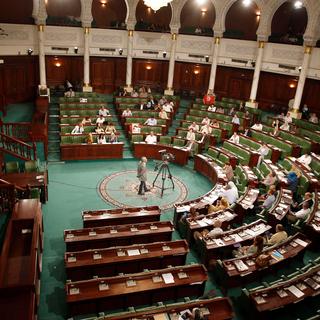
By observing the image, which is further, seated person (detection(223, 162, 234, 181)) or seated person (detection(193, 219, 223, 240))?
seated person (detection(223, 162, 234, 181))

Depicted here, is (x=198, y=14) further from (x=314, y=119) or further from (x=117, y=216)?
(x=117, y=216)

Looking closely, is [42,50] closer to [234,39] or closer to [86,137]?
[86,137]

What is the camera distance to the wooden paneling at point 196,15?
2315cm

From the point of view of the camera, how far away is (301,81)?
61.7 feet

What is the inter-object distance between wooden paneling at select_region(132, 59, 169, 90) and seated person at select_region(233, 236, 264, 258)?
16412mm

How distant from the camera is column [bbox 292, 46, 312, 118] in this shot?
18438mm

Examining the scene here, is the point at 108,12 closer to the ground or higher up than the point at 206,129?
higher up

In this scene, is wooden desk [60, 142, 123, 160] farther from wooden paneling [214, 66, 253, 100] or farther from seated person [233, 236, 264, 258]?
wooden paneling [214, 66, 253, 100]

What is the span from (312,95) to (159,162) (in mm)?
9821

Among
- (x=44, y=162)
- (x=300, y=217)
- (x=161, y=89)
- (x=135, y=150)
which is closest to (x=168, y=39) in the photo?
(x=161, y=89)

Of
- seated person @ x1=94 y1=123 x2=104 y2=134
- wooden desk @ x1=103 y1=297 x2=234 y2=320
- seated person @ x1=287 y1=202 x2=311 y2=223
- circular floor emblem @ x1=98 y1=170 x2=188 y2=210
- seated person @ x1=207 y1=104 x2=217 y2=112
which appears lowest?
circular floor emblem @ x1=98 y1=170 x2=188 y2=210

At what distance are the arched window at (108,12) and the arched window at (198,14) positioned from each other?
3.88 metres

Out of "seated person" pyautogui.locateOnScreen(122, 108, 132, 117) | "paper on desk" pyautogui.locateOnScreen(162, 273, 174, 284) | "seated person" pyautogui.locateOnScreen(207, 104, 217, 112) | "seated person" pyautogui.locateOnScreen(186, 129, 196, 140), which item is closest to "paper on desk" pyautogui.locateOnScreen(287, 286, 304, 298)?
"paper on desk" pyautogui.locateOnScreen(162, 273, 174, 284)

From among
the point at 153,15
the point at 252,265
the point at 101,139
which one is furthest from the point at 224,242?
the point at 153,15
